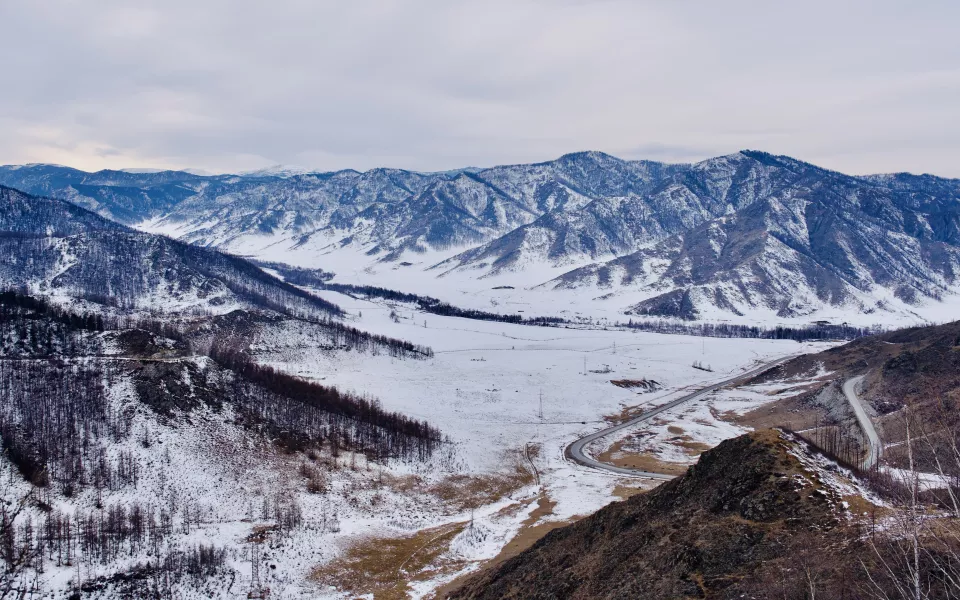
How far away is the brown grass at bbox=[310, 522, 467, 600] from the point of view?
5775 cm

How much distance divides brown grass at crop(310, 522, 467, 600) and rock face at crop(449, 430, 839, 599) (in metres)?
9.85

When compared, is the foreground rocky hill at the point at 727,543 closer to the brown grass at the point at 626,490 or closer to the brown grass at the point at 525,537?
the brown grass at the point at 525,537

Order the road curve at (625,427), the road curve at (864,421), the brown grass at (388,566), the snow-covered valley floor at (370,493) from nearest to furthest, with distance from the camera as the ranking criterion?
the brown grass at (388,566), the snow-covered valley floor at (370,493), the road curve at (864,421), the road curve at (625,427)

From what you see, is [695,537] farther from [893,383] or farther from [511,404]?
[511,404]

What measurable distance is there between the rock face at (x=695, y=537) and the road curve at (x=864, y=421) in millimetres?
30437

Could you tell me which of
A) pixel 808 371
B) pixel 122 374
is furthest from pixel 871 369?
pixel 122 374

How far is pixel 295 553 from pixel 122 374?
4959cm

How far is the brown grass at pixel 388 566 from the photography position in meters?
57.8

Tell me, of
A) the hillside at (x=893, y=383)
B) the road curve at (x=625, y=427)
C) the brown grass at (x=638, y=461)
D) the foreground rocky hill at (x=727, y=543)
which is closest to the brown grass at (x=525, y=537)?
the foreground rocky hill at (x=727, y=543)

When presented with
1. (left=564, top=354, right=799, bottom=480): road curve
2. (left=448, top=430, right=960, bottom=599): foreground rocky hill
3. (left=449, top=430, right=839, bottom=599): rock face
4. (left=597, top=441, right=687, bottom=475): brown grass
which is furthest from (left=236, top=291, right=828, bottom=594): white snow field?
(left=448, top=430, right=960, bottom=599): foreground rocky hill

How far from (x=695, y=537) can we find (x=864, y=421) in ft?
268

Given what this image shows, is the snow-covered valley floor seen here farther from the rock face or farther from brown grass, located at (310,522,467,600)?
the rock face

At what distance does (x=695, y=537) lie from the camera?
1442 inches

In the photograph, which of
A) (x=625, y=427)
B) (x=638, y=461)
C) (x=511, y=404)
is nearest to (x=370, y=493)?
(x=638, y=461)
